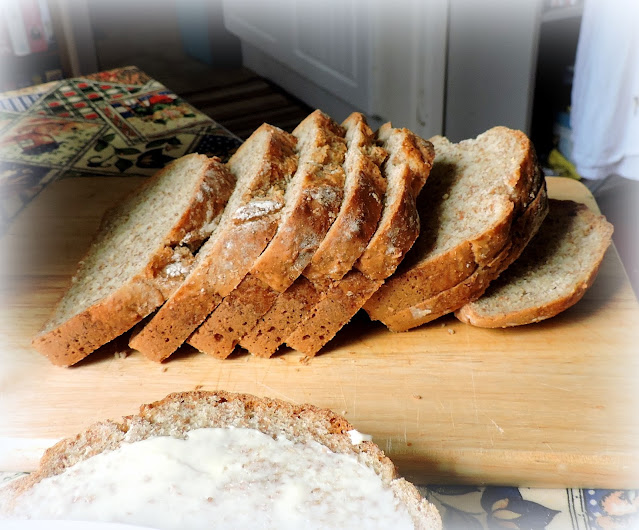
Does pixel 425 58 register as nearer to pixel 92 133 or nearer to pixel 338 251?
pixel 92 133

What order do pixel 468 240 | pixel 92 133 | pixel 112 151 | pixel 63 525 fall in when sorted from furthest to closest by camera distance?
pixel 92 133 → pixel 112 151 → pixel 468 240 → pixel 63 525

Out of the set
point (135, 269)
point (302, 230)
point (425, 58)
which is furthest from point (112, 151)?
point (425, 58)

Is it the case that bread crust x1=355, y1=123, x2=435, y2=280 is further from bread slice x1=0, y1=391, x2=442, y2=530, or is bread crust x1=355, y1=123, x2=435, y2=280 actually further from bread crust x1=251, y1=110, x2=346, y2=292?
bread slice x1=0, y1=391, x2=442, y2=530

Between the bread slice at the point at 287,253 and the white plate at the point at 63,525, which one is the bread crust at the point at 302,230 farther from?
the white plate at the point at 63,525

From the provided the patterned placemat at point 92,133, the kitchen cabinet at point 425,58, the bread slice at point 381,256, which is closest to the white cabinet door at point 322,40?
the kitchen cabinet at point 425,58

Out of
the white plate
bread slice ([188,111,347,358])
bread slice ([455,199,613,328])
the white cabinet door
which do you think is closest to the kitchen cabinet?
the white cabinet door

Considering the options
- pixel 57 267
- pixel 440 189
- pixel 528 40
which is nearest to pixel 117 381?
pixel 57 267

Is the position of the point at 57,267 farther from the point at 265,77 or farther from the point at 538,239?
the point at 265,77
